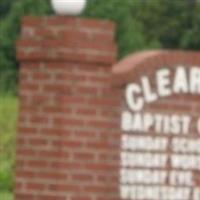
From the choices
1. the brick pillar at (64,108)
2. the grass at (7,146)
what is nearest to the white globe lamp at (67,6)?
the brick pillar at (64,108)

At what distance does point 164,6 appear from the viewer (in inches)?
2324

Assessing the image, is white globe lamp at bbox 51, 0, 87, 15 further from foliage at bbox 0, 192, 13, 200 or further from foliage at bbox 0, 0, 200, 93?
foliage at bbox 0, 0, 200, 93

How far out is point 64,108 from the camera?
977 cm

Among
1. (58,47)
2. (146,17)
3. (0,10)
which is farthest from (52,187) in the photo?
(0,10)

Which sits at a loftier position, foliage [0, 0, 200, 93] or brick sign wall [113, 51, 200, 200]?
foliage [0, 0, 200, 93]

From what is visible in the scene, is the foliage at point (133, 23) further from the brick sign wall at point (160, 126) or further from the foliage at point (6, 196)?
the brick sign wall at point (160, 126)

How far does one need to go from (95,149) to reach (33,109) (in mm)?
576

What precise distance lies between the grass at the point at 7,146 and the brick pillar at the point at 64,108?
889 cm

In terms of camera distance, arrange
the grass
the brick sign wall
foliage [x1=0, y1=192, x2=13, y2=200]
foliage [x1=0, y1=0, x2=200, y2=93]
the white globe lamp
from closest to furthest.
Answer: the white globe lamp → the brick sign wall → foliage [x1=0, y1=192, x2=13, y2=200] → the grass → foliage [x1=0, y1=0, x2=200, y2=93]

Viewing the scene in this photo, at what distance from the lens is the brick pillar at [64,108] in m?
9.78

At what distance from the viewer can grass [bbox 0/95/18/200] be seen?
20.9 meters

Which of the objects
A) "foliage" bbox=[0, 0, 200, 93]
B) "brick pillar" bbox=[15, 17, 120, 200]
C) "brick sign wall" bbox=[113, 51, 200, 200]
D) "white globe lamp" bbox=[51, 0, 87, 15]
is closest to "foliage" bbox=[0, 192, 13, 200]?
"brick sign wall" bbox=[113, 51, 200, 200]

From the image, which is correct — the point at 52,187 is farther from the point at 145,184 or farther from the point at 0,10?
the point at 0,10

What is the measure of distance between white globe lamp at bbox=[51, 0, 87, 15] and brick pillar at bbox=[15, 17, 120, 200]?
64mm
